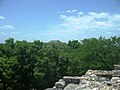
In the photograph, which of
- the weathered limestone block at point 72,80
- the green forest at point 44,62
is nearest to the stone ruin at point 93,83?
the weathered limestone block at point 72,80

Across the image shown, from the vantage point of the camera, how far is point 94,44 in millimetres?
25922

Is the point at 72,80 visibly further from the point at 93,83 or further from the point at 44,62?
the point at 44,62

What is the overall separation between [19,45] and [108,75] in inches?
812

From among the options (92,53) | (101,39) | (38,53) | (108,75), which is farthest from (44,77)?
(108,75)

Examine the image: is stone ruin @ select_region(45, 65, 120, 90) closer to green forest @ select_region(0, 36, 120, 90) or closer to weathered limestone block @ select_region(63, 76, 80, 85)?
weathered limestone block @ select_region(63, 76, 80, 85)

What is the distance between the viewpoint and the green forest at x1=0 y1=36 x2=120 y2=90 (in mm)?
23688

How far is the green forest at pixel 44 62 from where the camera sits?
23.7m

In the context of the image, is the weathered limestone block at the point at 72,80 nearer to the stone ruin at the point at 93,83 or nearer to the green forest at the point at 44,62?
the stone ruin at the point at 93,83

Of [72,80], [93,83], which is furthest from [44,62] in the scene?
[93,83]

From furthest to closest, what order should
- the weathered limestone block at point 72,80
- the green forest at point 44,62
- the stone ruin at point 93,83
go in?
the green forest at point 44,62, the weathered limestone block at point 72,80, the stone ruin at point 93,83

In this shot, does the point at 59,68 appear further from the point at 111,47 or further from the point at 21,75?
the point at 111,47

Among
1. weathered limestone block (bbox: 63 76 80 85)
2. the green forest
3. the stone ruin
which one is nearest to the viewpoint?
the stone ruin

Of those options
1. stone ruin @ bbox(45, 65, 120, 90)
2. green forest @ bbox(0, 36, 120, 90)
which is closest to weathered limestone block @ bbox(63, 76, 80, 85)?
stone ruin @ bbox(45, 65, 120, 90)

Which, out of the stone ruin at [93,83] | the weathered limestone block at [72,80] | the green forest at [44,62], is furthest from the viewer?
the green forest at [44,62]
